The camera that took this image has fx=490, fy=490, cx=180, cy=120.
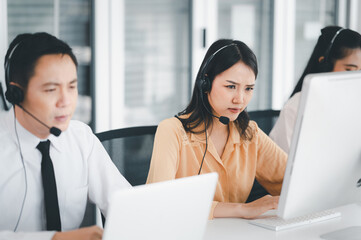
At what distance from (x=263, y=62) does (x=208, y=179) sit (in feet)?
8.65

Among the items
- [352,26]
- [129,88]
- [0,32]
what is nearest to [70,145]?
[0,32]

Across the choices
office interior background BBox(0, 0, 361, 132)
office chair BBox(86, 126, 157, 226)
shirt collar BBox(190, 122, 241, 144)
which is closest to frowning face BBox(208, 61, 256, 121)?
shirt collar BBox(190, 122, 241, 144)

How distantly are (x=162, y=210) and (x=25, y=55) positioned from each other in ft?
1.89

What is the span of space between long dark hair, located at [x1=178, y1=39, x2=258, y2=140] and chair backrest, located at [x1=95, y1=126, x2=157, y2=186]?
0.16m

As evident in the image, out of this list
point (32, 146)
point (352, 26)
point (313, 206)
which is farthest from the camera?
point (352, 26)

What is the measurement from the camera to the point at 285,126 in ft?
7.37

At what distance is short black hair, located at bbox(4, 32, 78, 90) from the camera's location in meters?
1.26

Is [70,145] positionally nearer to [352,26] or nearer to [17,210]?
[17,210]

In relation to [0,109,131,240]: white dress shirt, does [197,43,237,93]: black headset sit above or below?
above

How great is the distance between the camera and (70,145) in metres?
1.49

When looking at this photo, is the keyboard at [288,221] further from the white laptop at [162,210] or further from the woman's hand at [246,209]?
the white laptop at [162,210]

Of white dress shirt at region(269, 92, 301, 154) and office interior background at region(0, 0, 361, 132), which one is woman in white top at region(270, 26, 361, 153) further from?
office interior background at region(0, 0, 361, 132)

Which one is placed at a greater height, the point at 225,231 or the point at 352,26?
the point at 352,26

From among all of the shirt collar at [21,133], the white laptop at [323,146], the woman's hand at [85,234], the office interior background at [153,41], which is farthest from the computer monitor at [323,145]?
the office interior background at [153,41]
